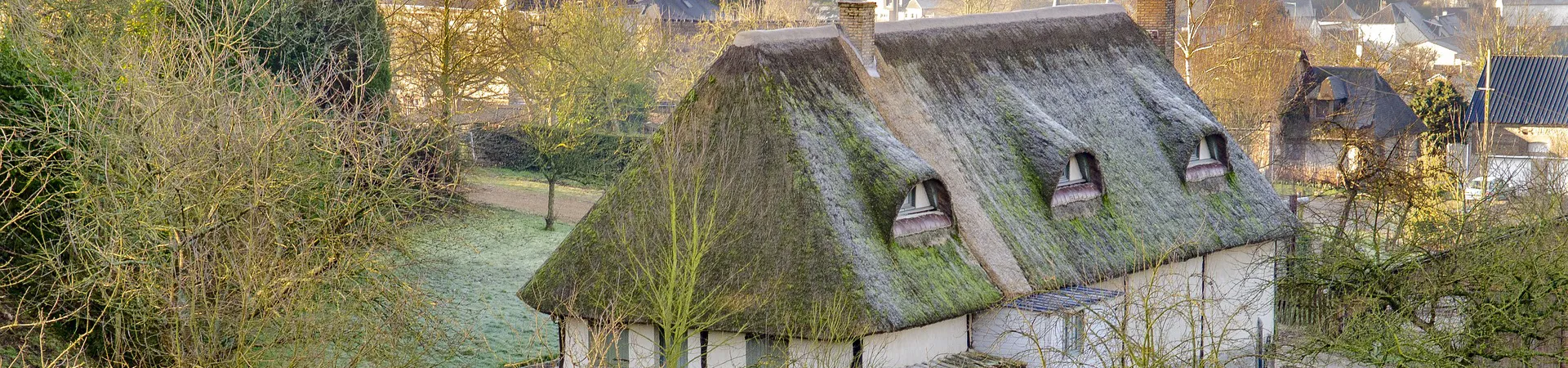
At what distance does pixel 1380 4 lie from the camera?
338ft

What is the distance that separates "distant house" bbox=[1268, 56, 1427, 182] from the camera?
4272 cm

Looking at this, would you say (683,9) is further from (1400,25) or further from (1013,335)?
(1013,335)

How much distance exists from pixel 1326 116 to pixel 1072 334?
86.7ft

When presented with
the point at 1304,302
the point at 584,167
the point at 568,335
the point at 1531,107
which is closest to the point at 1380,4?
the point at 1531,107

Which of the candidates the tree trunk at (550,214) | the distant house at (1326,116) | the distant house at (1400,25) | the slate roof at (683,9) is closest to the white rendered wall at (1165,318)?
the tree trunk at (550,214)

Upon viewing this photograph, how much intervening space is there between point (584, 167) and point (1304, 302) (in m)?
22.5

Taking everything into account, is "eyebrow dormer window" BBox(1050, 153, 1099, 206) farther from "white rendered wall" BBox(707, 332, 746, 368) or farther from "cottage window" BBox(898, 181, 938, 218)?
"white rendered wall" BBox(707, 332, 746, 368)

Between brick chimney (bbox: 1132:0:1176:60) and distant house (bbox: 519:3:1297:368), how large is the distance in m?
4.47

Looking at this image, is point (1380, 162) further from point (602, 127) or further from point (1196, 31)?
Result: point (602, 127)

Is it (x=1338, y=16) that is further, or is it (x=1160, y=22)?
(x=1338, y=16)

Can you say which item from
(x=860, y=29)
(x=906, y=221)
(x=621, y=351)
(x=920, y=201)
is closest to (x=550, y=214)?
(x=860, y=29)

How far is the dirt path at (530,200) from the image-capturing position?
36.5m

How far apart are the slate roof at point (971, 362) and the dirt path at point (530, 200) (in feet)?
64.1

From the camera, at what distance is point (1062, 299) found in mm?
17609
